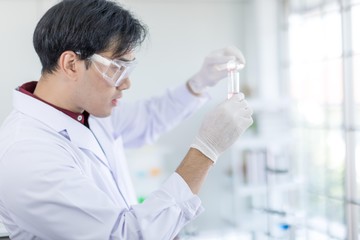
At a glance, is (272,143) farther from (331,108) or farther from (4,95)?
(4,95)

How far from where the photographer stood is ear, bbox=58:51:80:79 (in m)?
1.06

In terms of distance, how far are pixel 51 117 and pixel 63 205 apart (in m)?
0.27

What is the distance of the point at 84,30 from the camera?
1039mm

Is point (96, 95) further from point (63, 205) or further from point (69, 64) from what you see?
point (63, 205)

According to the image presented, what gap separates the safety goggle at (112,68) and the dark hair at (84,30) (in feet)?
0.07

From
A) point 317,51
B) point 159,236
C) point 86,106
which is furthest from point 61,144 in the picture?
Answer: point 317,51

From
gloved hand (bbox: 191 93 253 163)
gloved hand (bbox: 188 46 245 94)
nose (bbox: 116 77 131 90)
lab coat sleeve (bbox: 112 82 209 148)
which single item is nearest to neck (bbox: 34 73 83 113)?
nose (bbox: 116 77 131 90)

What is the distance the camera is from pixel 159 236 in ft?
3.16

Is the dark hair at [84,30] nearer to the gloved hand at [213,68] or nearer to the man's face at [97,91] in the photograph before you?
the man's face at [97,91]

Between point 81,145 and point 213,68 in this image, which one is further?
point 213,68

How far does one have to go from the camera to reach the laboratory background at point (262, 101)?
7.72ft

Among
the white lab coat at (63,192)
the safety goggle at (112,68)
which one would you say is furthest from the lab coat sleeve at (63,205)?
the safety goggle at (112,68)

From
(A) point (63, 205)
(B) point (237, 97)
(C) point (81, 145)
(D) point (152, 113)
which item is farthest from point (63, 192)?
(D) point (152, 113)

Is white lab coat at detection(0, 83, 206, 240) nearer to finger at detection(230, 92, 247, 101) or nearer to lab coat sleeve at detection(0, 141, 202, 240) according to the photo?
lab coat sleeve at detection(0, 141, 202, 240)
